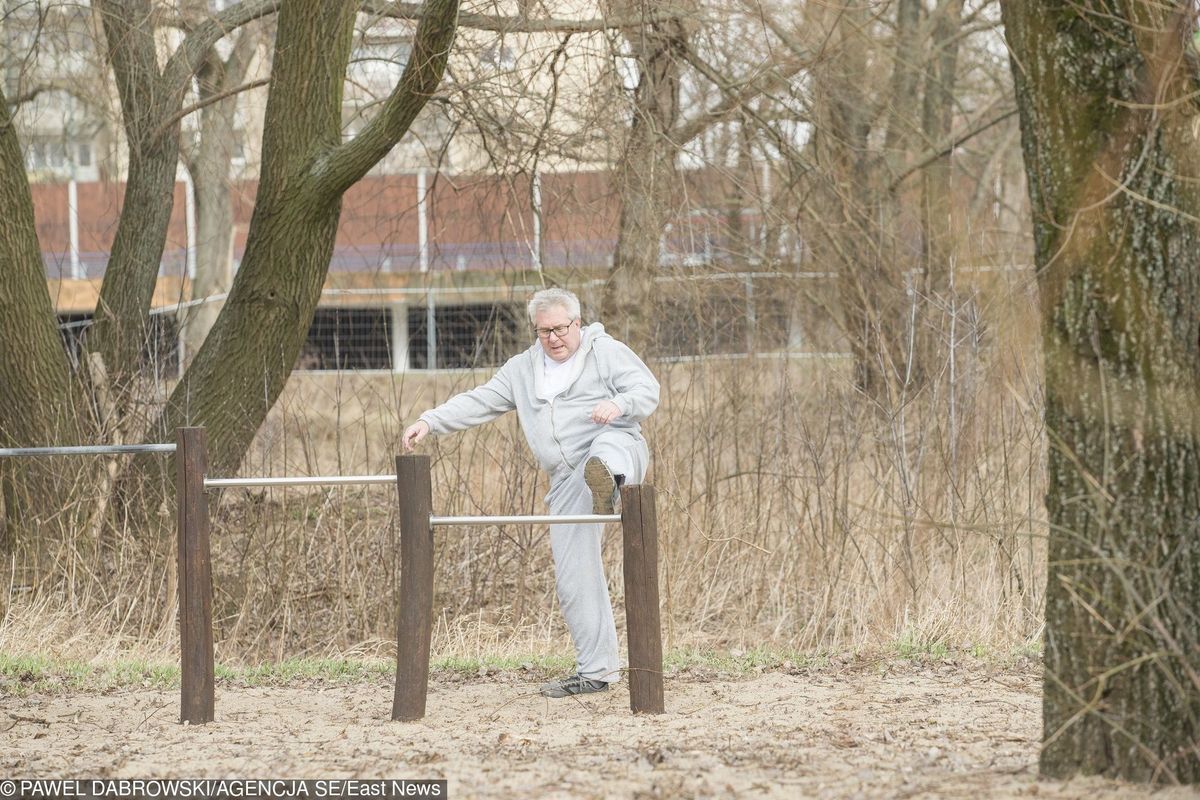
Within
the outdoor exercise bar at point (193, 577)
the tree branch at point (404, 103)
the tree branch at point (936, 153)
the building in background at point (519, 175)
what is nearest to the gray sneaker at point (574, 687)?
the outdoor exercise bar at point (193, 577)

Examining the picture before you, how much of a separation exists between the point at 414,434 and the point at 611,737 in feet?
4.44

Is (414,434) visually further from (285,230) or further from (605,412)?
(285,230)

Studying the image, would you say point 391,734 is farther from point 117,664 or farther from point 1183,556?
point 1183,556

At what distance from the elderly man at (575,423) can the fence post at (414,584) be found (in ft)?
0.66

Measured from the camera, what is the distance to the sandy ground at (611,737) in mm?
4105

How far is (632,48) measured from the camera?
8.64 metres

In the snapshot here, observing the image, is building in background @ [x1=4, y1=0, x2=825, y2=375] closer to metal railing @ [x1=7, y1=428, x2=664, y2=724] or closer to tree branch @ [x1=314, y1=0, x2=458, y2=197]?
tree branch @ [x1=314, y1=0, x2=458, y2=197]

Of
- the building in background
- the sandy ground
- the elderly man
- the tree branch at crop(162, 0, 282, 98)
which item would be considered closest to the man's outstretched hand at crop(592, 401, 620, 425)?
the elderly man

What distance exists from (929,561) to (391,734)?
347 centimetres

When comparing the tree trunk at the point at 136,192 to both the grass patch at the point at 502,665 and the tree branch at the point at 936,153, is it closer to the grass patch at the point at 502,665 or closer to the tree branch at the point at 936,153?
the grass patch at the point at 502,665

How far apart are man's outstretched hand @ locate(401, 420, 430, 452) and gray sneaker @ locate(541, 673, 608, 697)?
1141mm

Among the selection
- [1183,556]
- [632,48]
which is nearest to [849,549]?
[632,48]

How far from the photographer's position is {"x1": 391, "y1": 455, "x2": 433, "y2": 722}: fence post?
5.28 meters

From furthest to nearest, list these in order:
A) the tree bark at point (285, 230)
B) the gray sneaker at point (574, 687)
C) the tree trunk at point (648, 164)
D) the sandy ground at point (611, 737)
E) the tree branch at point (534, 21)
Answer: the tree trunk at point (648, 164) < the tree bark at point (285, 230) < the tree branch at point (534, 21) < the gray sneaker at point (574, 687) < the sandy ground at point (611, 737)
